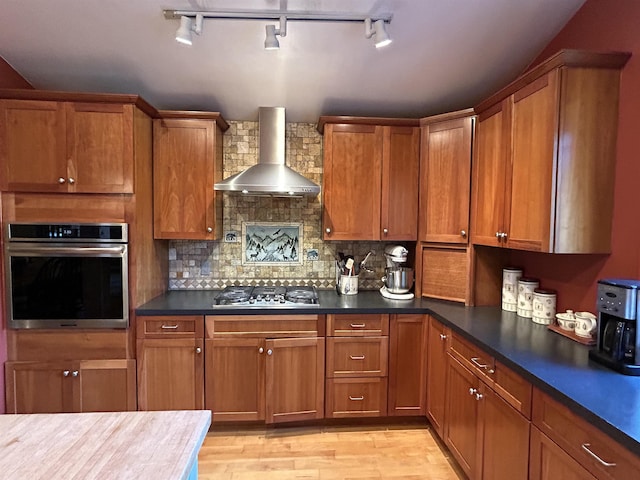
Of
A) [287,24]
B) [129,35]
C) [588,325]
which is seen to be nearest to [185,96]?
[129,35]

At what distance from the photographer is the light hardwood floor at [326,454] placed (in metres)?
2.16

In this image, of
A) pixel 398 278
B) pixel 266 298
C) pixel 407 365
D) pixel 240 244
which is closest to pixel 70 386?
pixel 266 298

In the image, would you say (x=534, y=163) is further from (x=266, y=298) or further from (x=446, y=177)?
(x=266, y=298)

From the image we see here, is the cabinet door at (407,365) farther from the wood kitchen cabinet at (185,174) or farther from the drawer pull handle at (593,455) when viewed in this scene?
the wood kitchen cabinet at (185,174)

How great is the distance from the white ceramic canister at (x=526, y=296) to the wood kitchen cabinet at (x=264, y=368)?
52.7 inches

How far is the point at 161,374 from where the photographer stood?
2.41 metres

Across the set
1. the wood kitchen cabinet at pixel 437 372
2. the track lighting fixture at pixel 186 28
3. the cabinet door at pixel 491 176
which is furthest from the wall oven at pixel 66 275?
the cabinet door at pixel 491 176

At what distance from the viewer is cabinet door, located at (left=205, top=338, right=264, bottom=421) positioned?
2.46 metres

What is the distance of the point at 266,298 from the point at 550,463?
184 cm

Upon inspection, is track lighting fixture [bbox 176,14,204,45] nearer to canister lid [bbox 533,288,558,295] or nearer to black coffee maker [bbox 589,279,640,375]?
black coffee maker [bbox 589,279,640,375]

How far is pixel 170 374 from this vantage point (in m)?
2.42

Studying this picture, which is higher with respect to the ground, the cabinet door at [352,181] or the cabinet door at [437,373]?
the cabinet door at [352,181]

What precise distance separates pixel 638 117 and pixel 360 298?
194 centimetres

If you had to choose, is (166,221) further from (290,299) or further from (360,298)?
(360,298)
